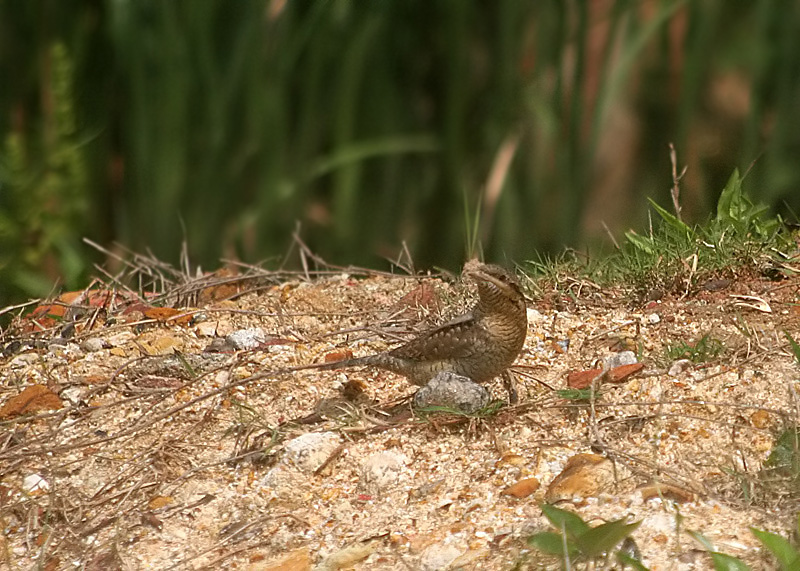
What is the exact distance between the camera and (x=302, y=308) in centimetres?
434

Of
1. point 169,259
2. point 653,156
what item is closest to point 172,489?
point 169,259

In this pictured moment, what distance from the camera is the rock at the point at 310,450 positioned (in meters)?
2.92

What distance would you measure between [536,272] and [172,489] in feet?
5.86

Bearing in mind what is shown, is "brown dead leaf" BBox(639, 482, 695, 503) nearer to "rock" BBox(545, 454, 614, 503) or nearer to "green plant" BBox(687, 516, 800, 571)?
"rock" BBox(545, 454, 614, 503)

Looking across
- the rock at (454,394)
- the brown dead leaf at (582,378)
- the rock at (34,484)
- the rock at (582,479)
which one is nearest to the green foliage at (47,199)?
the rock at (34,484)

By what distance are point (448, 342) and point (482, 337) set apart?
0.12 metres

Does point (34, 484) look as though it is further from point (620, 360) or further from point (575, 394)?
point (620, 360)

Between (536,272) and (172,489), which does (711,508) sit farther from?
(536,272)

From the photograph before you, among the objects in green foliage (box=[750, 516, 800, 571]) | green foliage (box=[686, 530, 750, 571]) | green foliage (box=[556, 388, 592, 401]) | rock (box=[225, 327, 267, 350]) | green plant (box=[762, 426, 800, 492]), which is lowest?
rock (box=[225, 327, 267, 350])

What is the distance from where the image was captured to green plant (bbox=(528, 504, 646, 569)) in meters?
2.17

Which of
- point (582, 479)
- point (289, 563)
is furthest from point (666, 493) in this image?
point (289, 563)

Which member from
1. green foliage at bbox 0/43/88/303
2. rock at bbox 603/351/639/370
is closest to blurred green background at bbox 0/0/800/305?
green foliage at bbox 0/43/88/303

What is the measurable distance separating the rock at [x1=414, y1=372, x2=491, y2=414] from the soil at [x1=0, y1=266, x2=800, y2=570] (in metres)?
0.04

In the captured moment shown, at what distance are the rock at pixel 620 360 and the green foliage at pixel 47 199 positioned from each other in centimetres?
280
